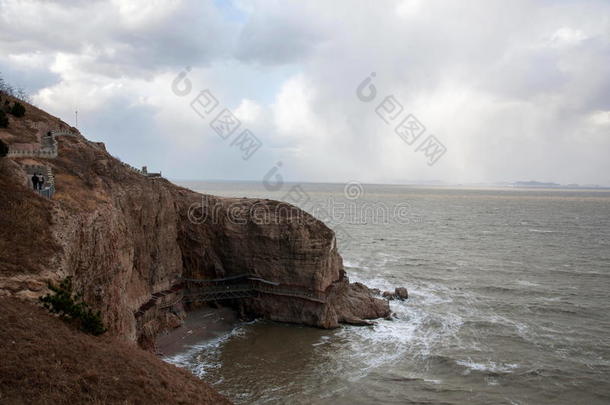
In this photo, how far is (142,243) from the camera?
3734 cm

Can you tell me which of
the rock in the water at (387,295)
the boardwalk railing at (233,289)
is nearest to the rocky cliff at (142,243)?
the boardwalk railing at (233,289)

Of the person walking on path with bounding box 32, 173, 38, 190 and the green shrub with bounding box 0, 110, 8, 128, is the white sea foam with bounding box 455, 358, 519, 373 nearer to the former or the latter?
→ the person walking on path with bounding box 32, 173, 38, 190

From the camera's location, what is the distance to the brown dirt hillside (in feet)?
46.9

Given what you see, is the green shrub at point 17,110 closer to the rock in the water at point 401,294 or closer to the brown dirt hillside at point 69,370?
the brown dirt hillside at point 69,370

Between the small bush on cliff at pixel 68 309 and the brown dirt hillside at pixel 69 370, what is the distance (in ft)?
1.48

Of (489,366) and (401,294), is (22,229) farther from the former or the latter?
(401,294)

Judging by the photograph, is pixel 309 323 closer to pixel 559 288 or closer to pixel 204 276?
pixel 204 276

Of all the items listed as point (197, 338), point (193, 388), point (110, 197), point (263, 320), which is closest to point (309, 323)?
point (263, 320)

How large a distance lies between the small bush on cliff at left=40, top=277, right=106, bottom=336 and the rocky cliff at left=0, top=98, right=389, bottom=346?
88 centimetres

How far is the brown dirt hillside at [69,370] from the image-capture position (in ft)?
46.9

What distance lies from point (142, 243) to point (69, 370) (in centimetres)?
2263

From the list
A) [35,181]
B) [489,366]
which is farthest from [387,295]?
[35,181]

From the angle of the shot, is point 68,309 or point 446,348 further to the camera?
point 446,348

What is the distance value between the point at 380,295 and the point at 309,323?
11.9m
